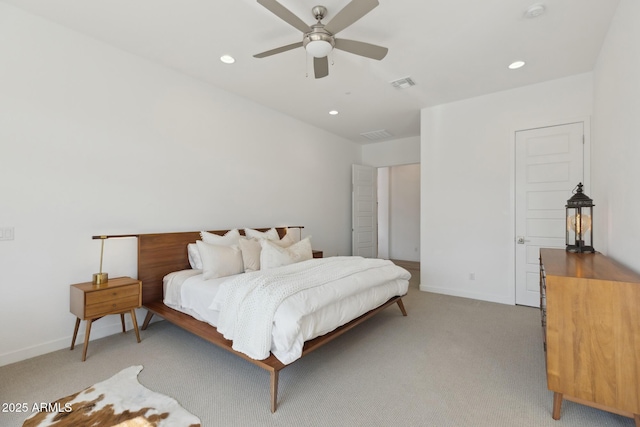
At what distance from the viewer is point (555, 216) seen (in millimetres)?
3857

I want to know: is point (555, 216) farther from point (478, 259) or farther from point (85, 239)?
point (85, 239)

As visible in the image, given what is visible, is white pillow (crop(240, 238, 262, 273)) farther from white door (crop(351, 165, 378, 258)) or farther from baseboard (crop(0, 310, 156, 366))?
white door (crop(351, 165, 378, 258))

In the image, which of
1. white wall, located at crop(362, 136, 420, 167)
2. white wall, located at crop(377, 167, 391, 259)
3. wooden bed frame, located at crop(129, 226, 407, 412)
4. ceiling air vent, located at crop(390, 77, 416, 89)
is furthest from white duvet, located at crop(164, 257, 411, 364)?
white wall, located at crop(377, 167, 391, 259)

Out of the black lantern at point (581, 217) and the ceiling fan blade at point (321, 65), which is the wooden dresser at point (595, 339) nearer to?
the black lantern at point (581, 217)

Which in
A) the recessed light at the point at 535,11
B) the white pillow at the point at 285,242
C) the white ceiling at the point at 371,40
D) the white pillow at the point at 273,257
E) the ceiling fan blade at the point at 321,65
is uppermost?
the white ceiling at the point at 371,40

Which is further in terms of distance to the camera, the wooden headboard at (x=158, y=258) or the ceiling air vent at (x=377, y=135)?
the ceiling air vent at (x=377, y=135)

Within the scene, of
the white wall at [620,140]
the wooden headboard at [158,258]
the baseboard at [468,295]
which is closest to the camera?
the white wall at [620,140]

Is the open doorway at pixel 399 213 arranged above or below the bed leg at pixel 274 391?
above

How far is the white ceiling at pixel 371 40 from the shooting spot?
2488 mm

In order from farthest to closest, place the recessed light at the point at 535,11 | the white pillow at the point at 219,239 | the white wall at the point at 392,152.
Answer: the white wall at the point at 392,152, the white pillow at the point at 219,239, the recessed light at the point at 535,11

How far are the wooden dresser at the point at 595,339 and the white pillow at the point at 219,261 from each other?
2830mm

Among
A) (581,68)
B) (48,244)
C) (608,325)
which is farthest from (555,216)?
(48,244)

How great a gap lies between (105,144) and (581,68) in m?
5.47

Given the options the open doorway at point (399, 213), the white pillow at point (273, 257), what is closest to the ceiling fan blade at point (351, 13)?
the white pillow at point (273, 257)
